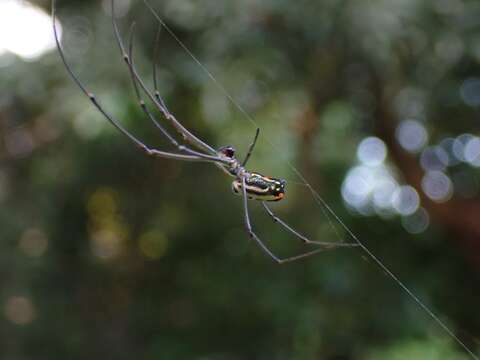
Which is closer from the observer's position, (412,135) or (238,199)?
(412,135)

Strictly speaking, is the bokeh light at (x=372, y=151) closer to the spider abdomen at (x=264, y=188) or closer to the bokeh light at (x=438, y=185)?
the bokeh light at (x=438, y=185)

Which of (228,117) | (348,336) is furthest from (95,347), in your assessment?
(228,117)

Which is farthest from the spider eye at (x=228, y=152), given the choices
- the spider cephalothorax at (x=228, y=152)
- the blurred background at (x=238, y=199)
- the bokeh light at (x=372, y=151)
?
the bokeh light at (x=372, y=151)

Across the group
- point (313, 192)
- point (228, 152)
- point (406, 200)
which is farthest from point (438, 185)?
point (228, 152)

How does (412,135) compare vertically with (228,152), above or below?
above

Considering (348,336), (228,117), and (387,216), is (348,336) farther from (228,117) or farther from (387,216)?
(228,117)

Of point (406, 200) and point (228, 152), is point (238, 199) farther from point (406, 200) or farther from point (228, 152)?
point (228, 152)
